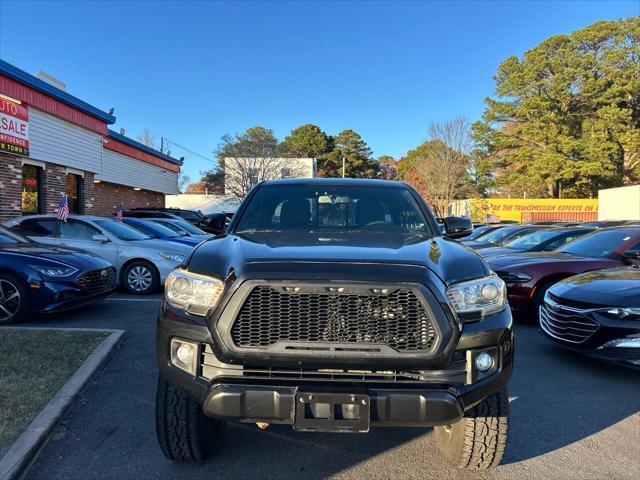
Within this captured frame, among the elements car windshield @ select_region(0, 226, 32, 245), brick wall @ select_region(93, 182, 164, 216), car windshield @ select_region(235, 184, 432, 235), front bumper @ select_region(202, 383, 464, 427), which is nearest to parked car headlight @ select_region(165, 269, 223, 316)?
front bumper @ select_region(202, 383, 464, 427)

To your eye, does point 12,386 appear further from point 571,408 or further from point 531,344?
point 531,344

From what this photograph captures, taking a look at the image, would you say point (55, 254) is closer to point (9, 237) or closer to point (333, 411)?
point (9, 237)

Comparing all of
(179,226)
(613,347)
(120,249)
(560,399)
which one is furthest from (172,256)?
(613,347)

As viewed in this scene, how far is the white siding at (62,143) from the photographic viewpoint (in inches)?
533

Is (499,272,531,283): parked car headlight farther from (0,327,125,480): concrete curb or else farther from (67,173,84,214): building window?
(67,173,84,214): building window

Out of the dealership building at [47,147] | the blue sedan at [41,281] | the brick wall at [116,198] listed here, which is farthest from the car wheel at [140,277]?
the brick wall at [116,198]

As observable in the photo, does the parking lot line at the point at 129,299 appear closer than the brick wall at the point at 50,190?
Yes

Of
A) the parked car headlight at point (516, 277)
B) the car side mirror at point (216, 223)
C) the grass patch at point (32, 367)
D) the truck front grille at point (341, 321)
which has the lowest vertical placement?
the grass patch at point (32, 367)

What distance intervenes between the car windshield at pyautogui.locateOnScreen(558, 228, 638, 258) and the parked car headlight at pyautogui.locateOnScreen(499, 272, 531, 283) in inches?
44.3

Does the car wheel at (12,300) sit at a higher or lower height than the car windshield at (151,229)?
lower

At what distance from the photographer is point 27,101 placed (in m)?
12.8

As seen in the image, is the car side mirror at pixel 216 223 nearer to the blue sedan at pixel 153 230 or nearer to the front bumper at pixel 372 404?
the front bumper at pixel 372 404

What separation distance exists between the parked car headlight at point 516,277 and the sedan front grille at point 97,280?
5843 mm

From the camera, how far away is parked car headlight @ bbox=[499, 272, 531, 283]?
6930 mm
